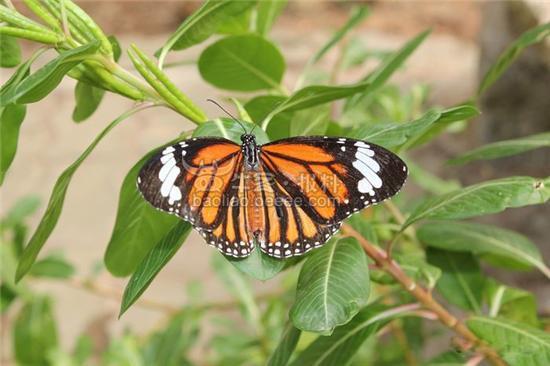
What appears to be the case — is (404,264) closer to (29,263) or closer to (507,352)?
(507,352)

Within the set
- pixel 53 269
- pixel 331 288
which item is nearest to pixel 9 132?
pixel 331 288

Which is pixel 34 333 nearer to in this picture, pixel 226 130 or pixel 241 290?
pixel 241 290

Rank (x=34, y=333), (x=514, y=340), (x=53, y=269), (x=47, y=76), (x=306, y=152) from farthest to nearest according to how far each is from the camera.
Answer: (x=34, y=333)
(x=53, y=269)
(x=514, y=340)
(x=306, y=152)
(x=47, y=76)

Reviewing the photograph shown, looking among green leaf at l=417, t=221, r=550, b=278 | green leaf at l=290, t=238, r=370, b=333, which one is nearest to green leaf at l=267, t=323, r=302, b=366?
green leaf at l=290, t=238, r=370, b=333

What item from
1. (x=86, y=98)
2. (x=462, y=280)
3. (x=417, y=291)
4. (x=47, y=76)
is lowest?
(x=462, y=280)

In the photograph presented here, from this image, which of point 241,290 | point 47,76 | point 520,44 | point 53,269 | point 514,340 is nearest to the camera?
point 47,76

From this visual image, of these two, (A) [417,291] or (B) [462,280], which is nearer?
(A) [417,291]

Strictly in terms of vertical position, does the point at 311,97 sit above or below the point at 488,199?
above

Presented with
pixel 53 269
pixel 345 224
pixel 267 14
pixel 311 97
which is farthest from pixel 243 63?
pixel 53 269
